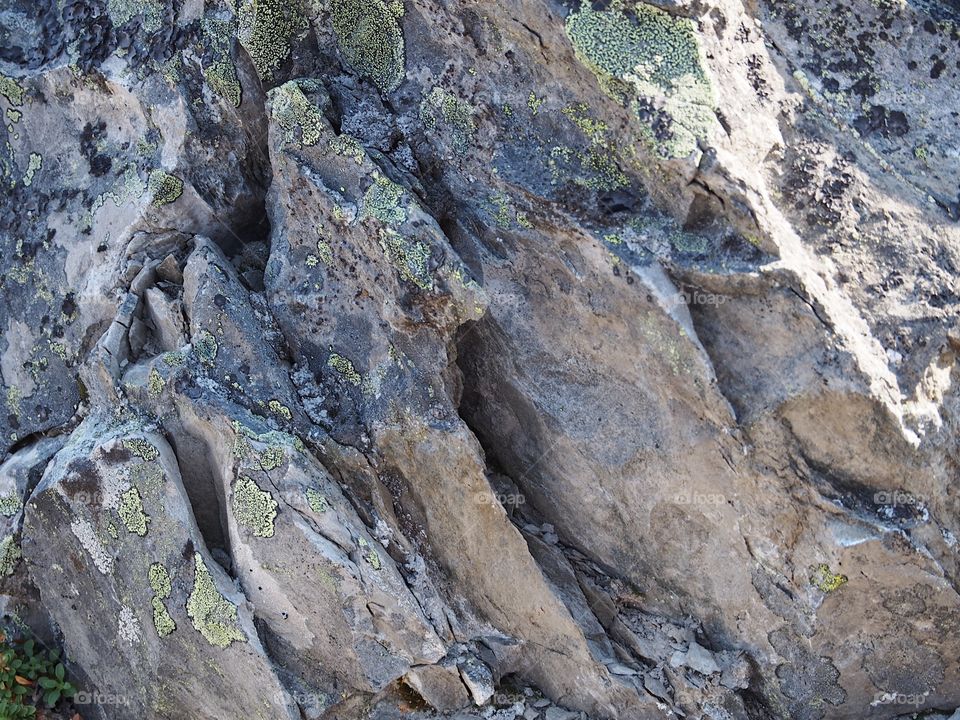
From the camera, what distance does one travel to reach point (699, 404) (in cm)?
598

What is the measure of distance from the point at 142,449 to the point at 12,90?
3.14 metres

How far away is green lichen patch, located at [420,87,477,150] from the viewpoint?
6434 millimetres

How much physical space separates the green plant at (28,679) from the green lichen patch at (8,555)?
1.45ft

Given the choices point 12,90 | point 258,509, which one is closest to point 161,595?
point 258,509

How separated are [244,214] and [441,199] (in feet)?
5.25

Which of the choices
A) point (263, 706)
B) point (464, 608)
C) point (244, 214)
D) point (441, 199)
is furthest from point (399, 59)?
point (263, 706)

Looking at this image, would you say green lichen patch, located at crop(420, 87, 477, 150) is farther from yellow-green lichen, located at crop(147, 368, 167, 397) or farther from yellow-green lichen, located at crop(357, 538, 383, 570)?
yellow-green lichen, located at crop(357, 538, 383, 570)

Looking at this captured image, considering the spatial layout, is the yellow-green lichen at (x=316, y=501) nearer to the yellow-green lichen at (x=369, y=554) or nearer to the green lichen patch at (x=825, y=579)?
the yellow-green lichen at (x=369, y=554)

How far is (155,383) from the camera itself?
6.39m

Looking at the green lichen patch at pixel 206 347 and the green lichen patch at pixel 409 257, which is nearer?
the green lichen patch at pixel 409 257

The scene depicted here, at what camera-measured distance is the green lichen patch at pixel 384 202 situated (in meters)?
6.09

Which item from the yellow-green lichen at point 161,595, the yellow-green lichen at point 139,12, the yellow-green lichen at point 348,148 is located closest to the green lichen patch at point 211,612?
the yellow-green lichen at point 161,595

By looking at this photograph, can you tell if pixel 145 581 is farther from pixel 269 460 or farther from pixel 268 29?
pixel 268 29

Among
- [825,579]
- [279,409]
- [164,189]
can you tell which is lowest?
[825,579]
